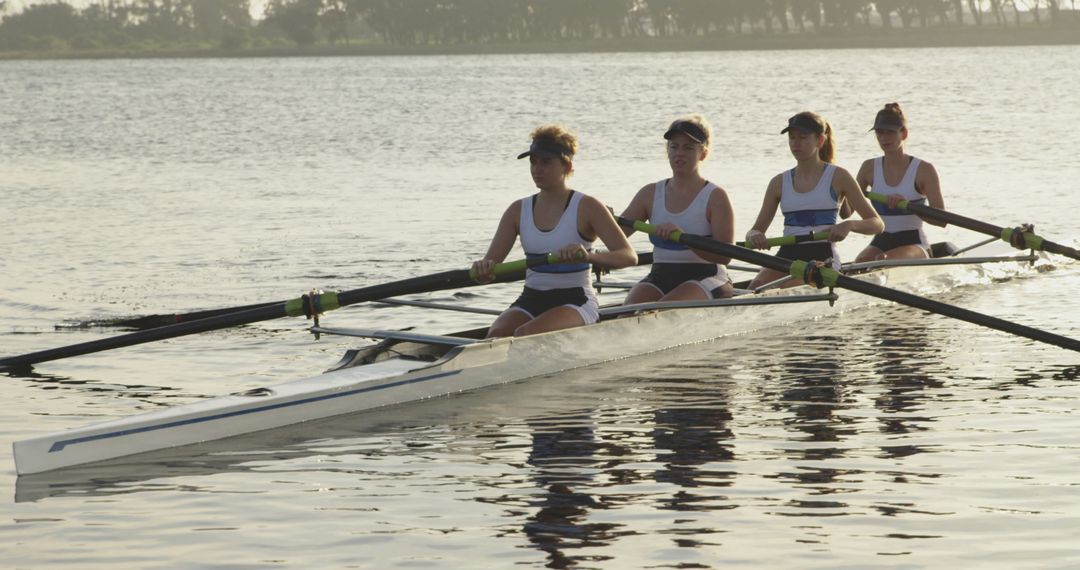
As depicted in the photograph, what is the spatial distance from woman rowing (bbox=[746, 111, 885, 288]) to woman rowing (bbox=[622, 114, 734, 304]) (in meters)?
0.73

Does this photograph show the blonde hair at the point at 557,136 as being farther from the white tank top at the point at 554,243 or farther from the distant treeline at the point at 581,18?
the distant treeline at the point at 581,18

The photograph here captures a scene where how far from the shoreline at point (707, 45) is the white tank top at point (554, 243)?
140 metres

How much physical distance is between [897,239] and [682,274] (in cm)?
418

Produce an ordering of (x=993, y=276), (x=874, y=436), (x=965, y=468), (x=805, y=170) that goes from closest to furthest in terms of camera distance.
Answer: (x=965, y=468) → (x=874, y=436) → (x=805, y=170) → (x=993, y=276)

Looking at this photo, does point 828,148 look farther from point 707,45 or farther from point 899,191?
point 707,45

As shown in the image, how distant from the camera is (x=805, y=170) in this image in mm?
13086

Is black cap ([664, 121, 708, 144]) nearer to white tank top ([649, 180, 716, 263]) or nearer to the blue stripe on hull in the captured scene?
white tank top ([649, 180, 716, 263])

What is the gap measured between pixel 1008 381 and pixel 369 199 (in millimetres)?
18476

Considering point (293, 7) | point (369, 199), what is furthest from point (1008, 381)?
point (293, 7)

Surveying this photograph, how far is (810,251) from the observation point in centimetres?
1318

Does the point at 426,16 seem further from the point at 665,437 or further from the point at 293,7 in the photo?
the point at 665,437

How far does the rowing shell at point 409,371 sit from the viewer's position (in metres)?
8.77

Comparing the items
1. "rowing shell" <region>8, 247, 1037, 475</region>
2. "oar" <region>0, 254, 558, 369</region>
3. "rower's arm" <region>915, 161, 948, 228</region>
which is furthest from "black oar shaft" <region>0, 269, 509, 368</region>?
"rower's arm" <region>915, 161, 948, 228</region>

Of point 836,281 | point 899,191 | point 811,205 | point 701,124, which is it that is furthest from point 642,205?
Answer: point 899,191
